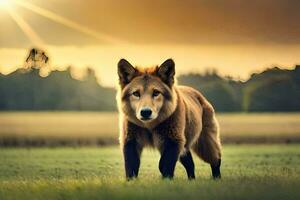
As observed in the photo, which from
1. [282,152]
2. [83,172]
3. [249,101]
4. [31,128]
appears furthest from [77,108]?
[83,172]

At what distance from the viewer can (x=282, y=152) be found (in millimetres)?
18500

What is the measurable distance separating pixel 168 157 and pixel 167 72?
1055mm

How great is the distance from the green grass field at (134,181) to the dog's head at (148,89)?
0.63 m

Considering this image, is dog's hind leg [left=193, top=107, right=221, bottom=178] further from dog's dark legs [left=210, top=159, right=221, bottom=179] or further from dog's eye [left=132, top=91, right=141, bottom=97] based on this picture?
dog's eye [left=132, top=91, right=141, bottom=97]

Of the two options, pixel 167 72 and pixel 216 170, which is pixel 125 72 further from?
pixel 216 170

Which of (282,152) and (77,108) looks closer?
(282,152)

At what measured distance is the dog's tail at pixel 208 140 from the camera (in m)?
12.9

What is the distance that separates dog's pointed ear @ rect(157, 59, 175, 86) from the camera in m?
11.4

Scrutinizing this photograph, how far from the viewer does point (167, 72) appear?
37.4 feet

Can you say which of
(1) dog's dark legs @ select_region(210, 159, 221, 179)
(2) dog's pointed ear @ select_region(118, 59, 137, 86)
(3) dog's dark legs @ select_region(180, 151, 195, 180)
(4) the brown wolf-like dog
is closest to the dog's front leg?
(4) the brown wolf-like dog

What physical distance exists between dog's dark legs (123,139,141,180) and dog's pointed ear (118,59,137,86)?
29.8 inches

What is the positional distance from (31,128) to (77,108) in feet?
4.86

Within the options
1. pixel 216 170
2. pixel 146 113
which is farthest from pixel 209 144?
pixel 146 113

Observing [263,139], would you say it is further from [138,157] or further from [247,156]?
[138,157]
